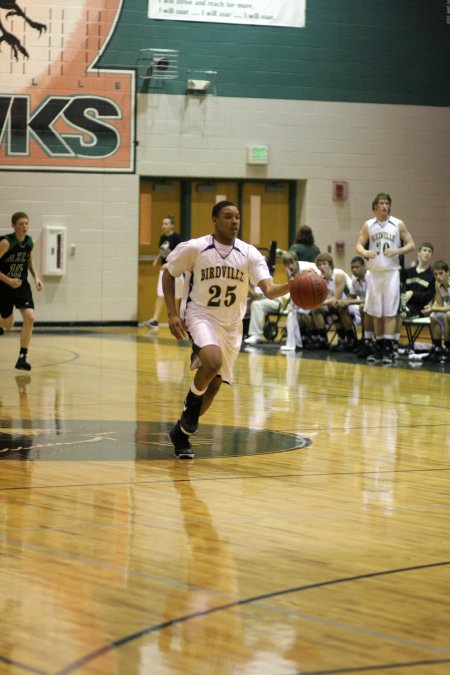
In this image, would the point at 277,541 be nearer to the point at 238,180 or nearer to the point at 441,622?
the point at 441,622

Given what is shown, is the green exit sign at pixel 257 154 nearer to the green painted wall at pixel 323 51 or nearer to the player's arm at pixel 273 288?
the green painted wall at pixel 323 51

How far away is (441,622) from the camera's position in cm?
424

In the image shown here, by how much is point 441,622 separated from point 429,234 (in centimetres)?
1769

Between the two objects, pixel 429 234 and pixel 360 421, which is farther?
pixel 429 234

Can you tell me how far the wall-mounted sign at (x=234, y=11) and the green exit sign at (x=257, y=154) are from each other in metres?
2.03

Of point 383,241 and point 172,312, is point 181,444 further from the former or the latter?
point 383,241

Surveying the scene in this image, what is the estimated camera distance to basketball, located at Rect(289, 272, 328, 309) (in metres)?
7.50

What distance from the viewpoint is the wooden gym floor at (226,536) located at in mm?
3916

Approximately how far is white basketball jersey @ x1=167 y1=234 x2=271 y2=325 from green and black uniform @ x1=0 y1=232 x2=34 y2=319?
5461mm

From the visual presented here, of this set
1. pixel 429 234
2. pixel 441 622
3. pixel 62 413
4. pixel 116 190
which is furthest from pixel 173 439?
pixel 429 234

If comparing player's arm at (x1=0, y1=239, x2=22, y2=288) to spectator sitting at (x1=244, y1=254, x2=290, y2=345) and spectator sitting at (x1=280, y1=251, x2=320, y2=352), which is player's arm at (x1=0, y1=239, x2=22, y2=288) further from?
spectator sitting at (x1=244, y1=254, x2=290, y2=345)

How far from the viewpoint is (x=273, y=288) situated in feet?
25.4

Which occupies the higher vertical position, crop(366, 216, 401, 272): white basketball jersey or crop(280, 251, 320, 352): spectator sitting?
crop(366, 216, 401, 272): white basketball jersey

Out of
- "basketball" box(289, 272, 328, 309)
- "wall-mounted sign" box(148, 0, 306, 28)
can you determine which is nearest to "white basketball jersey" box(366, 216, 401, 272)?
"wall-mounted sign" box(148, 0, 306, 28)
